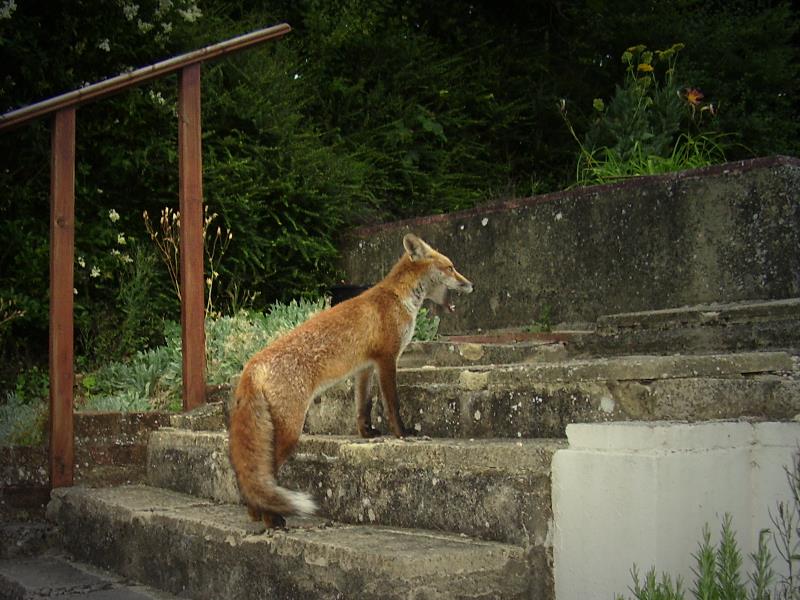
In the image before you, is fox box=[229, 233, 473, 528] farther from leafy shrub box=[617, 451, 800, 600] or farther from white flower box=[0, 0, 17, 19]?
white flower box=[0, 0, 17, 19]

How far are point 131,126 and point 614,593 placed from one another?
5.90 m

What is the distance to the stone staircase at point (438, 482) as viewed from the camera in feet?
8.54

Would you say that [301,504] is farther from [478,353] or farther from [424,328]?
[424,328]

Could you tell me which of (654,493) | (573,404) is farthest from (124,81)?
(654,493)

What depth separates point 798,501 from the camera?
2389 mm

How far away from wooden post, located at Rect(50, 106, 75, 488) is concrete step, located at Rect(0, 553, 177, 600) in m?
0.58

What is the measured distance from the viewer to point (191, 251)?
186 inches

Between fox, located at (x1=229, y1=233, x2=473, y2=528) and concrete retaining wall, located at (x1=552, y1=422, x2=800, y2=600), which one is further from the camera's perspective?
fox, located at (x1=229, y1=233, x2=473, y2=528)

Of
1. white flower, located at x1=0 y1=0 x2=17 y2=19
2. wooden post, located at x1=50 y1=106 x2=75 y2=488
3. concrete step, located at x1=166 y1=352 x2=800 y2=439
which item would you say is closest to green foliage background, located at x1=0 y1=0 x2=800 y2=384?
white flower, located at x1=0 y1=0 x2=17 y2=19

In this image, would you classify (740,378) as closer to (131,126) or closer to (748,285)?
(748,285)

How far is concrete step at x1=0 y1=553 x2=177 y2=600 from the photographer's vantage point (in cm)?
342

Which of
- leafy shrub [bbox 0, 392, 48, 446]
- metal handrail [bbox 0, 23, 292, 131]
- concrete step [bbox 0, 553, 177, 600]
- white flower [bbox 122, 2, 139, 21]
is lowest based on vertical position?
concrete step [bbox 0, 553, 177, 600]

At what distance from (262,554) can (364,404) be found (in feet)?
3.04

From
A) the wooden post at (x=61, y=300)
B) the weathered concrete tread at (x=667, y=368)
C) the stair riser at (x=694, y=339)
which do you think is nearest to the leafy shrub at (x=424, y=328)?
the stair riser at (x=694, y=339)
